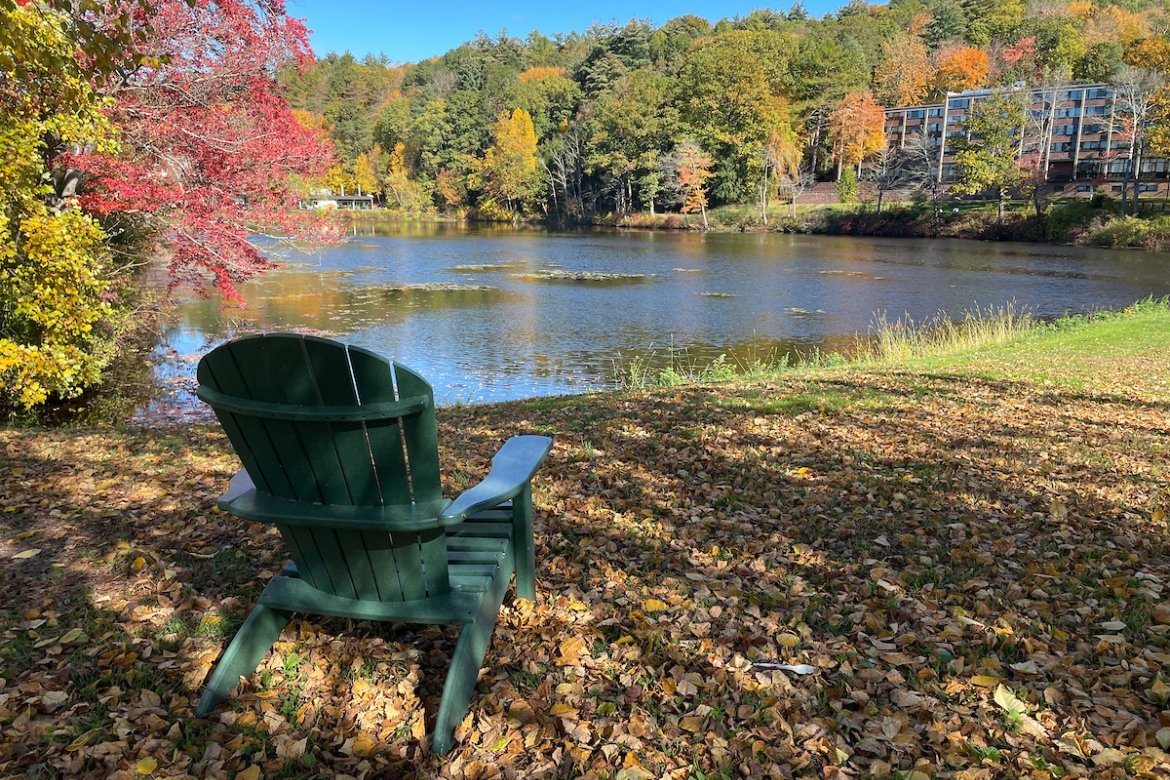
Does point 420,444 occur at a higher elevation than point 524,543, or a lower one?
higher

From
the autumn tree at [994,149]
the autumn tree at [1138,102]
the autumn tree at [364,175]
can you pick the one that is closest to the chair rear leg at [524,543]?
the autumn tree at [1138,102]

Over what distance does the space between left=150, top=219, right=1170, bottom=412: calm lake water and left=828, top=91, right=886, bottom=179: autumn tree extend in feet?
88.4

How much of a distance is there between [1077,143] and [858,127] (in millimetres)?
16123

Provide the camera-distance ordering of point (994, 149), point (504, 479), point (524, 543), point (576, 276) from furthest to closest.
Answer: point (994, 149)
point (576, 276)
point (524, 543)
point (504, 479)

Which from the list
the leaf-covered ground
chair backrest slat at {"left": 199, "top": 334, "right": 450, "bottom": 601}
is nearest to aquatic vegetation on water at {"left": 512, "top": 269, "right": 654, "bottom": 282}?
the leaf-covered ground

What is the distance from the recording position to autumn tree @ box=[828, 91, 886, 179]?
6384cm

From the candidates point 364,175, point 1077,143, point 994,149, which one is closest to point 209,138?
point 994,149

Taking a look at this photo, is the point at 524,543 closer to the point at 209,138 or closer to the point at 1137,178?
the point at 209,138

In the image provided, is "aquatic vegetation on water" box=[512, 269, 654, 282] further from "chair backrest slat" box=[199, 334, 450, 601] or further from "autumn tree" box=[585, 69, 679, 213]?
"autumn tree" box=[585, 69, 679, 213]

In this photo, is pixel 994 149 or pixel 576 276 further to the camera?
pixel 994 149

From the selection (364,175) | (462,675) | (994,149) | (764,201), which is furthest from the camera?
(364,175)

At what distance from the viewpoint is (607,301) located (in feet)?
74.4

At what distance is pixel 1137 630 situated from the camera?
3045mm

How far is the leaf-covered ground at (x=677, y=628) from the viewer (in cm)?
243
